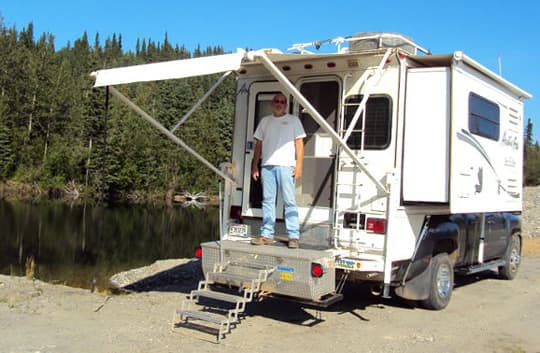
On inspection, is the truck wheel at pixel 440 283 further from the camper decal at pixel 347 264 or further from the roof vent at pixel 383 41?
the roof vent at pixel 383 41

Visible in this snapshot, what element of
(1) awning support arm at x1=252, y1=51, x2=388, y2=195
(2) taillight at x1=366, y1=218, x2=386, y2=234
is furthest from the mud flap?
(1) awning support arm at x1=252, y1=51, x2=388, y2=195

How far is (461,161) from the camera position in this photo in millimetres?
7578

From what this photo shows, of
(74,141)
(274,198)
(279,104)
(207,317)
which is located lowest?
(207,317)

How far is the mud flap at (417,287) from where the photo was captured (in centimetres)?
742

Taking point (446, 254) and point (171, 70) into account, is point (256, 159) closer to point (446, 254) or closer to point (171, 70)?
point (171, 70)

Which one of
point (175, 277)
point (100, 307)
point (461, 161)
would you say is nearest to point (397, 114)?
point (461, 161)

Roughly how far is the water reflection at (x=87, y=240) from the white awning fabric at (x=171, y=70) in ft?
9.74

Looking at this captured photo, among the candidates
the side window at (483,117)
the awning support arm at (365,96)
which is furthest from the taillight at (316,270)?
the side window at (483,117)

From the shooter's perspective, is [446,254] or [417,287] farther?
[446,254]

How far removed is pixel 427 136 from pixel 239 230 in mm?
2638

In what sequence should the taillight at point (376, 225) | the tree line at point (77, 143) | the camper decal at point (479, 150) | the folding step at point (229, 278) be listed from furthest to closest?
the tree line at point (77, 143) < the camper decal at point (479, 150) < the taillight at point (376, 225) < the folding step at point (229, 278)

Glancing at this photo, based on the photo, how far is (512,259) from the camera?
10.9m

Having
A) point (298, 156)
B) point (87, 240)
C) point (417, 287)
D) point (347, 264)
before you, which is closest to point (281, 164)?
point (298, 156)

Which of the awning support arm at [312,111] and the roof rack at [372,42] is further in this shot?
the roof rack at [372,42]
